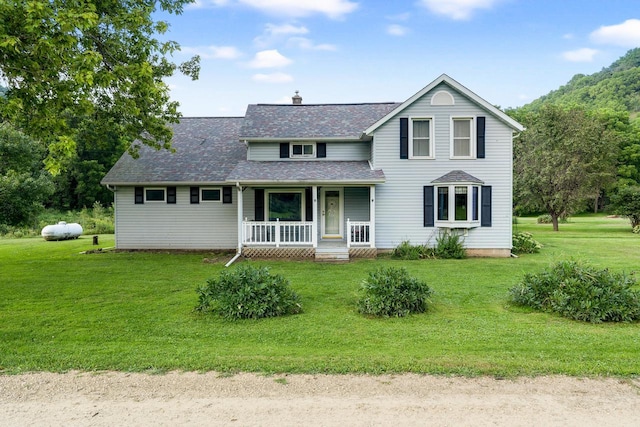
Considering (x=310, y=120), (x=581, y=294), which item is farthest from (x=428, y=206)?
(x=581, y=294)

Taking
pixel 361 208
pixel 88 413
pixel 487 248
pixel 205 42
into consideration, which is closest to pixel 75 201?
pixel 205 42

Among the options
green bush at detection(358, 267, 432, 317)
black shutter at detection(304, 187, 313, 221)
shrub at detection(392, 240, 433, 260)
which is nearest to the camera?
green bush at detection(358, 267, 432, 317)

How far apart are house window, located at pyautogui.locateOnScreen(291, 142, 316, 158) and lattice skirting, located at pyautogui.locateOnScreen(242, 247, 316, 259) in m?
4.23

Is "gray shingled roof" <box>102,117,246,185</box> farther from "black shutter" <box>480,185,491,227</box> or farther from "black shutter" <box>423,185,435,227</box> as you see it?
"black shutter" <box>480,185,491,227</box>

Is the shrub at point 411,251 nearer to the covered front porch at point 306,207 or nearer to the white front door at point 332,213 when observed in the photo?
the covered front porch at point 306,207

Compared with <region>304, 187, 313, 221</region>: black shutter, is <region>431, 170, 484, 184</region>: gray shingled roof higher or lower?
higher

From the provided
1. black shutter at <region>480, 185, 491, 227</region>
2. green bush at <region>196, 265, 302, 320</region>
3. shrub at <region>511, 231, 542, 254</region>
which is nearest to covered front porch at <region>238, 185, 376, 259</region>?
black shutter at <region>480, 185, 491, 227</region>

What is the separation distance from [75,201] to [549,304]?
52.2 metres

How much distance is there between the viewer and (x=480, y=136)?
14930 millimetres

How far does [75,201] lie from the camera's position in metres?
48.0

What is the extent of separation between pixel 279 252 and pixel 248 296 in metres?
7.88

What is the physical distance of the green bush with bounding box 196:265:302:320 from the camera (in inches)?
273

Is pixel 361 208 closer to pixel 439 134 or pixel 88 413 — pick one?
pixel 439 134

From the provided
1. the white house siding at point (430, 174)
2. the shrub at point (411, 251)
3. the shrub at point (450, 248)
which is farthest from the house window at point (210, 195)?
the shrub at point (450, 248)
